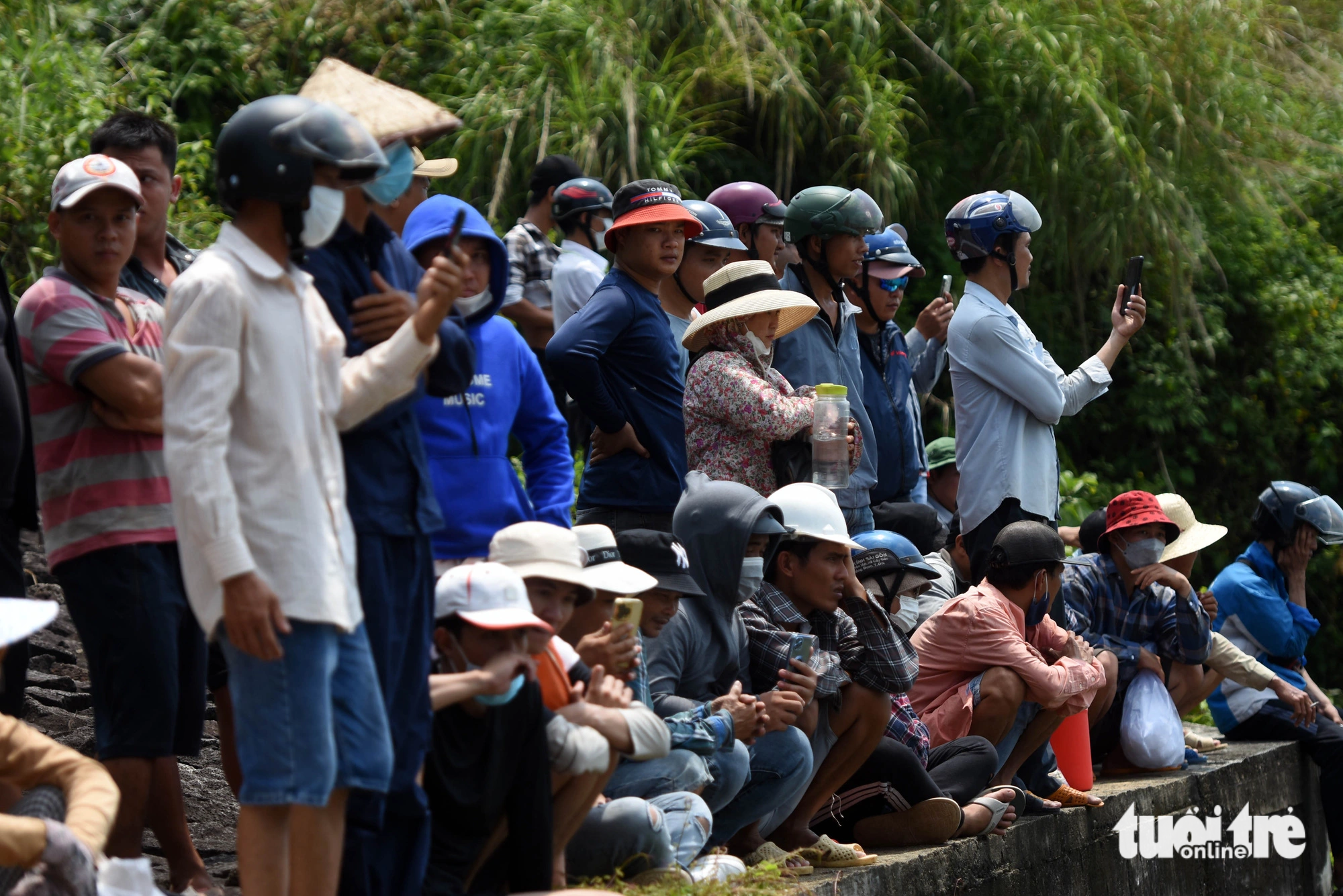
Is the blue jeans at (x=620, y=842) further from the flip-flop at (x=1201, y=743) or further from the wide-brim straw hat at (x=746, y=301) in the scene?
the flip-flop at (x=1201, y=743)

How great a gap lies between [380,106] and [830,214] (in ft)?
10.6

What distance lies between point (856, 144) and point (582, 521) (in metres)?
5.66

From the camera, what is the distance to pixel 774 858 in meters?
5.04

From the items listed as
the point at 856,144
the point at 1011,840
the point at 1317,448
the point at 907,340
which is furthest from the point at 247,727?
the point at 1317,448

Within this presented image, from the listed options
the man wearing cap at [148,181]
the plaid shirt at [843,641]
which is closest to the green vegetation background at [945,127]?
the man wearing cap at [148,181]

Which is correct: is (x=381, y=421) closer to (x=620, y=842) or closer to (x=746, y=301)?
(x=620, y=842)

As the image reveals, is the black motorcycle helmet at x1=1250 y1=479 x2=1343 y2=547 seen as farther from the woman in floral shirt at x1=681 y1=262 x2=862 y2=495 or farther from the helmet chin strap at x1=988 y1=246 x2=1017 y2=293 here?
the woman in floral shirt at x1=681 y1=262 x2=862 y2=495

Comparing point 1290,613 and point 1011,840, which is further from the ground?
point 1290,613

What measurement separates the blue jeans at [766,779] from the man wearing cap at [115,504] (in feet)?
5.30

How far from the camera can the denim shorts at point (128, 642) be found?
12.6 feet

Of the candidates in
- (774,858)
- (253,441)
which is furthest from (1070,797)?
(253,441)

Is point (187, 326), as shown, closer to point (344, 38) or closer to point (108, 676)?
point (108, 676)

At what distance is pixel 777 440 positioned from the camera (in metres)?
5.86

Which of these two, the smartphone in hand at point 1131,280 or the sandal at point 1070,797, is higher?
the smartphone in hand at point 1131,280
